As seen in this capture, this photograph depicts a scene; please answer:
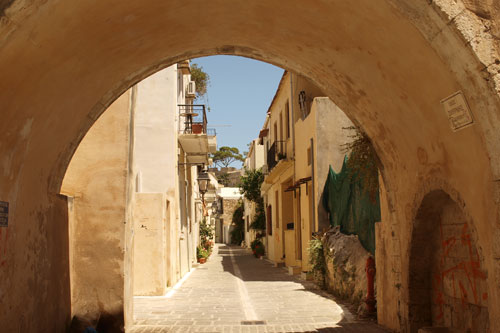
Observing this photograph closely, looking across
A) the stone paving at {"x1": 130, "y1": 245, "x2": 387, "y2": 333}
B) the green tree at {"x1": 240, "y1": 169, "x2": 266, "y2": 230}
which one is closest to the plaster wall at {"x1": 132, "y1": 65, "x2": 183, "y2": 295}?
the stone paving at {"x1": 130, "y1": 245, "x2": 387, "y2": 333}

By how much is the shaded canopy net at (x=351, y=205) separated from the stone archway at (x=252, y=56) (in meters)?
2.97

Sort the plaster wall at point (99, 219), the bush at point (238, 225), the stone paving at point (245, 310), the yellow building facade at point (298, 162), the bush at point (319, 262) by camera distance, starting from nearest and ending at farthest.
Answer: the plaster wall at point (99, 219)
the stone paving at point (245, 310)
the bush at point (319, 262)
the yellow building facade at point (298, 162)
the bush at point (238, 225)

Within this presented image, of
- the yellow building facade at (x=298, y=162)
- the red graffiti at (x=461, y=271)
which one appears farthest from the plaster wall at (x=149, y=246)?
→ the red graffiti at (x=461, y=271)

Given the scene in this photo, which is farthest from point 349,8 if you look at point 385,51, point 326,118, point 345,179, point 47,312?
point 326,118

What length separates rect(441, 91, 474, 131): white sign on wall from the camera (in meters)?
4.33

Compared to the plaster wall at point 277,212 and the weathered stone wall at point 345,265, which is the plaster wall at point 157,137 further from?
the plaster wall at point 277,212

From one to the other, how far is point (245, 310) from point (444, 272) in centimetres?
489

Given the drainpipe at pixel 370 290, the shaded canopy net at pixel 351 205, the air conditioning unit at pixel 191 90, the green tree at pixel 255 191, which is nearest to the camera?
the drainpipe at pixel 370 290

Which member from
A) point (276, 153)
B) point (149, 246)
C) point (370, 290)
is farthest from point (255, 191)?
point (370, 290)

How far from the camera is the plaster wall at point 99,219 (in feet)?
25.2

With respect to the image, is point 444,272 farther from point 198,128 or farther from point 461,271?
point 198,128

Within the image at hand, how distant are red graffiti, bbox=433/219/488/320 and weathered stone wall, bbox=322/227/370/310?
3.21m

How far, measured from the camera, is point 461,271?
19.6 feet

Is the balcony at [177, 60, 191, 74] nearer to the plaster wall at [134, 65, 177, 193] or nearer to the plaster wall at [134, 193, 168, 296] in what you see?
the plaster wall at [134, 65, 177, 193]
